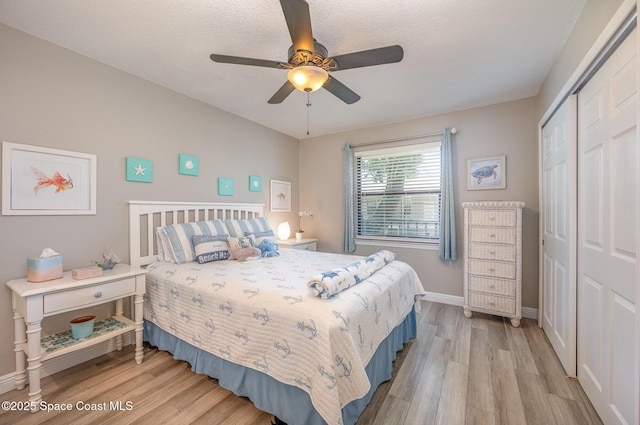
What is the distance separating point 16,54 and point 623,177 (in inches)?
155

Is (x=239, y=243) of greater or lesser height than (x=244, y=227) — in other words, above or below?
below

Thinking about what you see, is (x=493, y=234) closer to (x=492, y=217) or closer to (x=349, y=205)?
(x=492, y=217)

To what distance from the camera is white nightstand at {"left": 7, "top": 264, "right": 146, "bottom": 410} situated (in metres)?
1.64

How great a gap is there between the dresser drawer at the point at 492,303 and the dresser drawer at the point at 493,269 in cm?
25

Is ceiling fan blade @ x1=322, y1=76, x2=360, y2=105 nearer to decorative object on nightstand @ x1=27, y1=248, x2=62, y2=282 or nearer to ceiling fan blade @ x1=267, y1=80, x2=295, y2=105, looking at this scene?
ceiling fan blade @ x1=267, y1=80, x2=295, y2=105

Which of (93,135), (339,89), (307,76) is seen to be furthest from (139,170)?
(339,89)

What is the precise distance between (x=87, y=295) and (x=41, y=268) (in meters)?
0.35

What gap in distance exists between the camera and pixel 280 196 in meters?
4.38

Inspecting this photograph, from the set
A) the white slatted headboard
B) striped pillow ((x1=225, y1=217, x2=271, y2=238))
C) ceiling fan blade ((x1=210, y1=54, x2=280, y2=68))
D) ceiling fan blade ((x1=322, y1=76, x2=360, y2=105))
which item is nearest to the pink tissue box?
the white slatted headboard

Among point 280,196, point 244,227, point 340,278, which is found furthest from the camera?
point 280,196

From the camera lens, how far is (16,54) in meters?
1.88

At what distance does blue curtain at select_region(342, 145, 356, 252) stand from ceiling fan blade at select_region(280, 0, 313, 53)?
2.65m

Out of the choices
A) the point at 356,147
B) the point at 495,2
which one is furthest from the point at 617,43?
the point at 356,147

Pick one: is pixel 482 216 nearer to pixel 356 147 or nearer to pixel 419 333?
pixel 419 333
